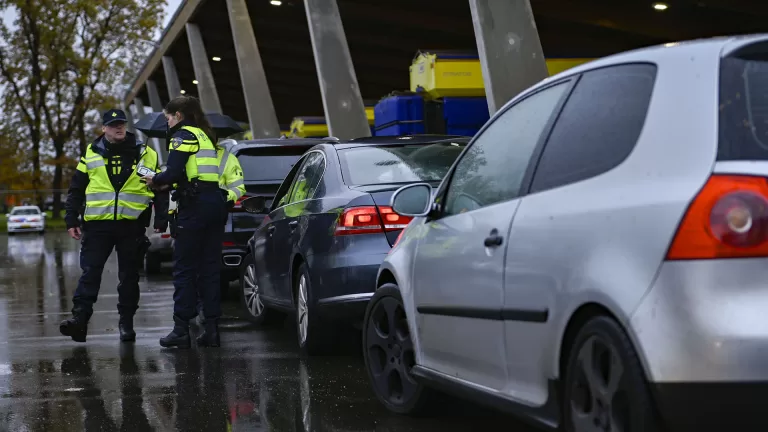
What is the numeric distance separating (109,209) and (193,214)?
3.42 feet

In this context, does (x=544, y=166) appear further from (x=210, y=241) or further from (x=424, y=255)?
(x=210, y=241)

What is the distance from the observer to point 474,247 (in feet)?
16.8

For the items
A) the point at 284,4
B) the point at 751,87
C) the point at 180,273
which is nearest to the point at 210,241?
the point at 180,273

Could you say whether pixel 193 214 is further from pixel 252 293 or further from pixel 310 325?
pixel 252 293

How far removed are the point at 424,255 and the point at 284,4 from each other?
31807mm

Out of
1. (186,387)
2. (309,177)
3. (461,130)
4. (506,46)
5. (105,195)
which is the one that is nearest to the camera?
(186,387)

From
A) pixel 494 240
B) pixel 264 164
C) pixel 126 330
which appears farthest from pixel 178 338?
pixel 494 240

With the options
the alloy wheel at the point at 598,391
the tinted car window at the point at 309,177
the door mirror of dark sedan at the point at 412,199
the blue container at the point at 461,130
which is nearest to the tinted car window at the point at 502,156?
the door mirror of dark sedan at the point at 412,199

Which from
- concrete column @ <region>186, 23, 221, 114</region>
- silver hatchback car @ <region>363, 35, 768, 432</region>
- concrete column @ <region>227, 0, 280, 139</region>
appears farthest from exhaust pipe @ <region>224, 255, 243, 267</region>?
concrete column @ <region>186, 23, 221, 114</region>

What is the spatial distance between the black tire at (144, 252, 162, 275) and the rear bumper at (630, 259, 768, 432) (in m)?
17.2

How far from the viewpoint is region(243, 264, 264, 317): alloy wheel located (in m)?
11.8

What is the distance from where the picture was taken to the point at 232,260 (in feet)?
43.5

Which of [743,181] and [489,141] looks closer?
[743,181]

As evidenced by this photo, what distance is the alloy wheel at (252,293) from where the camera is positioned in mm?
11816
